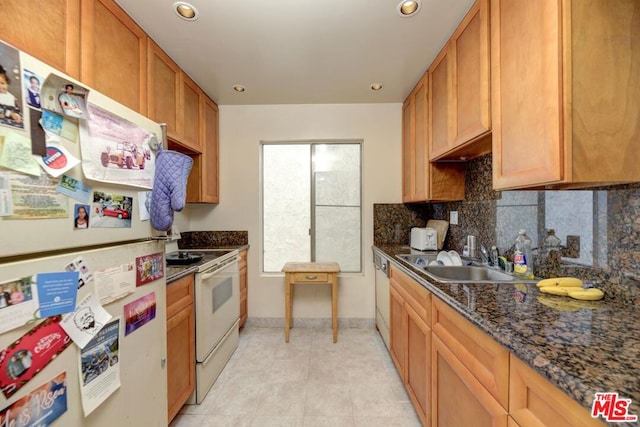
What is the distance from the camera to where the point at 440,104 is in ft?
6.16

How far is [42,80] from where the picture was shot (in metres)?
0.67

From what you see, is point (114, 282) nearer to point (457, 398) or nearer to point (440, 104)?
point (457, 398)

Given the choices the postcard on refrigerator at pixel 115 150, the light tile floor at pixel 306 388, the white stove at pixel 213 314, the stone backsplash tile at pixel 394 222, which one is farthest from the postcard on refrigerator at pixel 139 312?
the stone backsplash tile at pixel 394 222

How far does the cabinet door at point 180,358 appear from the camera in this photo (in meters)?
1.43

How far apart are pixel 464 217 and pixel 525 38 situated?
140 centimetres

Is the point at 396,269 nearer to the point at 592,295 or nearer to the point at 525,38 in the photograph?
the point at 592,295

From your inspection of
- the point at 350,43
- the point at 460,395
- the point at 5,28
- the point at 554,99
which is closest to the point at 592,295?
the point at 460,395

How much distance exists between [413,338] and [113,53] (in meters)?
2.40

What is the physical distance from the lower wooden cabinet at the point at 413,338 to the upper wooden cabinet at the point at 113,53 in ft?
6.65

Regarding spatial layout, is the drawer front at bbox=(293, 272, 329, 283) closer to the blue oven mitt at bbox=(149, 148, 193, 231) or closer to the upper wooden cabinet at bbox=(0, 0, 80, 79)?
the blue oven mitt at bbox=(149, 148, 193, 231)

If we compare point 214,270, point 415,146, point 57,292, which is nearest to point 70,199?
point 57,292

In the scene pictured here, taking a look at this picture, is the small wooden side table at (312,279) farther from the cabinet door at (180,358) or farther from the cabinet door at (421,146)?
the cabinet door at (421,146)

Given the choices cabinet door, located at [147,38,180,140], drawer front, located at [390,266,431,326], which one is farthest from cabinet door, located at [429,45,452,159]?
cabinet door, located at [147,38,180,140]

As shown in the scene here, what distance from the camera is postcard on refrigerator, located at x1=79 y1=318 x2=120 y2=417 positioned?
78cm
